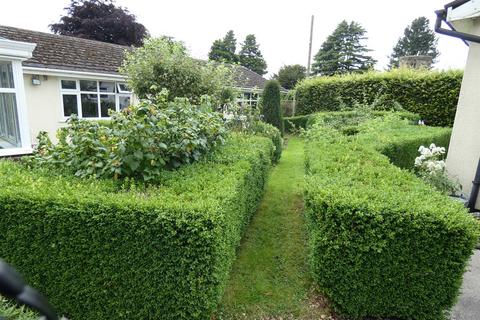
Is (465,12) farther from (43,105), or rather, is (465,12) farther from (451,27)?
(43,105)

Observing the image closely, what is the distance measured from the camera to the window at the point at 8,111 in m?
6.90

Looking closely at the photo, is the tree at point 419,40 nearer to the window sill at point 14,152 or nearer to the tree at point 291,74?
the tree at point 291,74

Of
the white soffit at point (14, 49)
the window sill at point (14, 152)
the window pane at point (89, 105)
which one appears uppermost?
the white soffit at point (14, 49)

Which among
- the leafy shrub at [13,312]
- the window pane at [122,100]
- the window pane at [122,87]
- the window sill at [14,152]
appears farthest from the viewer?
the window pane at [122,100]

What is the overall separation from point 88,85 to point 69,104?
116 centimetres

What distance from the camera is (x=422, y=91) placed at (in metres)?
13.6

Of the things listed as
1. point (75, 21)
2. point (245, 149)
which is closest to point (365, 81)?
point (245, 149)

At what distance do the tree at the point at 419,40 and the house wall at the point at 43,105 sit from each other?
4512 centimetres

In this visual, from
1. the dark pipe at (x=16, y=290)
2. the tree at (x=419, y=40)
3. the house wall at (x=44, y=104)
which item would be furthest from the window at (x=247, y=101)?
the tree at (x=419, y=40)

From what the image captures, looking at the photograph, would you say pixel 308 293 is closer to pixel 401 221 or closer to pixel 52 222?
pixel 401 221

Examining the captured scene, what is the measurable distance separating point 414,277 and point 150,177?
8.90 feet

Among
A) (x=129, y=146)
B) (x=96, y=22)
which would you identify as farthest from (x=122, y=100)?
(x=96, y=22)

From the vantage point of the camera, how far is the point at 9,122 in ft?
23.4

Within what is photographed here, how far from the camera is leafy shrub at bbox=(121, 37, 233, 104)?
9.22 metres
